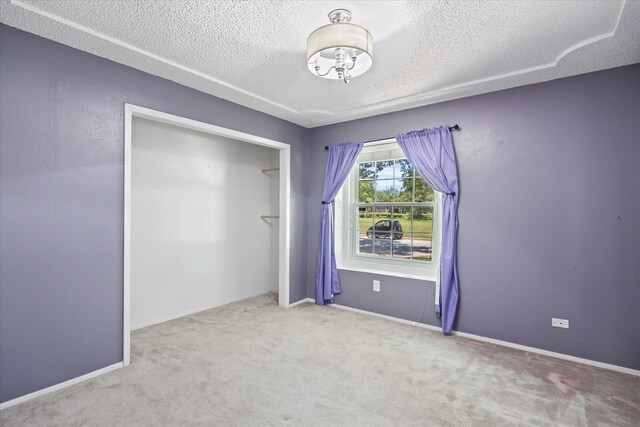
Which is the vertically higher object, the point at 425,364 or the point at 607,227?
the point at 607,227

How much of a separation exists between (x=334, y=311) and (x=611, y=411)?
8.65 ft

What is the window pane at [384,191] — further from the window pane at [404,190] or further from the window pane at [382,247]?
the window pane at [382,247]

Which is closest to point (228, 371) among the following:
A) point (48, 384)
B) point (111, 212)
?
point (48, 384)

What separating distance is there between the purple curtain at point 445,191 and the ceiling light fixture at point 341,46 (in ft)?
4.97

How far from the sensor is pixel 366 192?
4258mm

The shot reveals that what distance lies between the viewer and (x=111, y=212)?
257 centimetres

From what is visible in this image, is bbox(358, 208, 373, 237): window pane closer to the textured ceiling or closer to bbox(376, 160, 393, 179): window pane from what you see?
bbox(376, 160, 393, 179): window pane

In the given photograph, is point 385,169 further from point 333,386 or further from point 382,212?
point 333,386

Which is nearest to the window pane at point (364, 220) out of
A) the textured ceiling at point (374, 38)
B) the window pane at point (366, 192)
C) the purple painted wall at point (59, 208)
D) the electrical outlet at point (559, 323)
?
the window pane at point (366, 192)

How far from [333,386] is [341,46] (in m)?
2.31

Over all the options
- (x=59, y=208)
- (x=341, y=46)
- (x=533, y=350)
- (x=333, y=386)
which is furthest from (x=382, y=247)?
(x=59, y=208)

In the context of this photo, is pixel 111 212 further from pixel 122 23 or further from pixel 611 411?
pixel 611 411

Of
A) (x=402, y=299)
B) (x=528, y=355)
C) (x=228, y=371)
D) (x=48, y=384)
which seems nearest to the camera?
(x=48, y=384)

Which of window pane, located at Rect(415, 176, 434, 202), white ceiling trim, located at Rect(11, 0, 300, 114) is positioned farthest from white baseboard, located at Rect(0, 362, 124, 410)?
window pane, located at Rect(415, 176, 434, 202)
